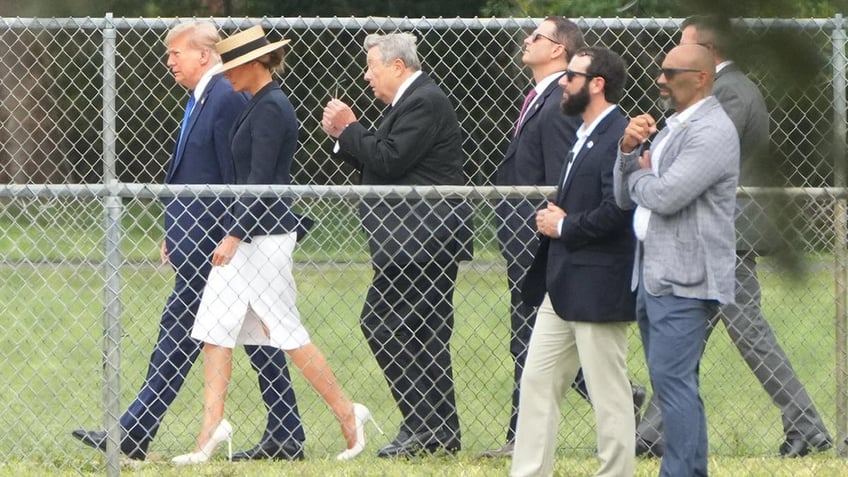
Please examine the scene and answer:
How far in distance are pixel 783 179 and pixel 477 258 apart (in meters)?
4.03

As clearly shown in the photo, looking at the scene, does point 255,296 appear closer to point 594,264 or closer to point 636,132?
point 594,264

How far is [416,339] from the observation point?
204 inches

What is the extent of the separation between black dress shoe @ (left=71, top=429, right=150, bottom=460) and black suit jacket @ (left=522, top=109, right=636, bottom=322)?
5.56 feet

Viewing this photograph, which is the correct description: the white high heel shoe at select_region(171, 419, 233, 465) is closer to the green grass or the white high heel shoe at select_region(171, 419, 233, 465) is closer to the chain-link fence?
the green grass

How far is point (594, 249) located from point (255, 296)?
51.9 inches

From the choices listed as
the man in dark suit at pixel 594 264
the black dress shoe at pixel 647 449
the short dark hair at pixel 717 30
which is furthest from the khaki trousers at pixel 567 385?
the short dark hair at pixel 717 30

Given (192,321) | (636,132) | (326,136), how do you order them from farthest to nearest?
(192,321)
(636,132)
(326,136)

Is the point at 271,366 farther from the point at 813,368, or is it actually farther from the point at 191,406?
the point at 813,368

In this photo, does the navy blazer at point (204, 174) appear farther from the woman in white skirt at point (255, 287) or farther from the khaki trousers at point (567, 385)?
the khaki trousers at point (567, 385)

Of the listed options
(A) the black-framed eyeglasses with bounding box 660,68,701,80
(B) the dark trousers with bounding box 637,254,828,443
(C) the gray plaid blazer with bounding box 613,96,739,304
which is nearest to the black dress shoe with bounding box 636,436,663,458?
(B) the dark trousers with bounding box 637,254,828,443

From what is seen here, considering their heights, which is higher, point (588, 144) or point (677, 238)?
point (588, 144)

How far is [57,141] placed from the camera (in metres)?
1.03

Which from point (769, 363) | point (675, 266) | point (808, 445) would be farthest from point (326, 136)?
point (808, 445)

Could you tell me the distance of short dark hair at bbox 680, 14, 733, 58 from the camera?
82 centimetres
